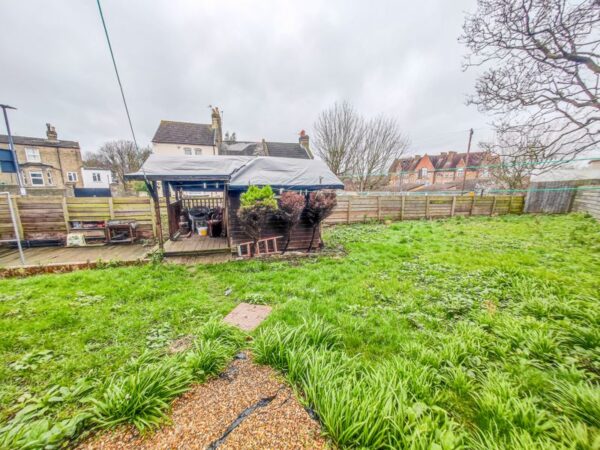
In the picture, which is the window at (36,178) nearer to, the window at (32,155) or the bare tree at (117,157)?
the window at (32,155)

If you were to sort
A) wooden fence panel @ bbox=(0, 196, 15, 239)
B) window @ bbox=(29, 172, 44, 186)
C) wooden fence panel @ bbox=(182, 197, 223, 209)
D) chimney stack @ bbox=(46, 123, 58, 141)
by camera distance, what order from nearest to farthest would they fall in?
wooden fence panel @ bbox=(0, 196, 15, 239), wooden fence panel @ bbox=(182, 197, 223, 209), window @ bbox=(29, 172, 44, 186), chimney stack @ bbox=(46, 123, 58, 141)

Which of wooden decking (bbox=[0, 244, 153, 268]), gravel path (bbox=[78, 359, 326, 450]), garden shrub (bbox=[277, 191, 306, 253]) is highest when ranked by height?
garden shrub (bbox=[277, 191, 306, 253])

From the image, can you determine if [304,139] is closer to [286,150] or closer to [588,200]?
[286,150]

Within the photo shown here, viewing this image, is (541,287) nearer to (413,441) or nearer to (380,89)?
(413,441)

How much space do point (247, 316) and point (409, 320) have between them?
88.4 inches

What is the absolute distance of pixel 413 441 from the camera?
1.23m

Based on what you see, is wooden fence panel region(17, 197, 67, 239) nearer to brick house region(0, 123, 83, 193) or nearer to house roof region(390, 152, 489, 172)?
brick house region(0, 123, 83, 193)

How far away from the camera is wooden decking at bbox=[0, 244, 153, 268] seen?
5.61 m

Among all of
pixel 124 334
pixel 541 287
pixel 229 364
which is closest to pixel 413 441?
pixel 229 364

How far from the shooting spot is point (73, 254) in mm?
6270

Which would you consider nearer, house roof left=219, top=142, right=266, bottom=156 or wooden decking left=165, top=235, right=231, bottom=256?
wooden decking left=165, top=235, right=231, bottom=256

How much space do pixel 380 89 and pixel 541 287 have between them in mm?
17495

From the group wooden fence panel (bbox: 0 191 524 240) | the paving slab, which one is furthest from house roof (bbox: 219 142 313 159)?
the paving slab

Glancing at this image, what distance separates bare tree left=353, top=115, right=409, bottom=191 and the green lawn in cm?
1307
